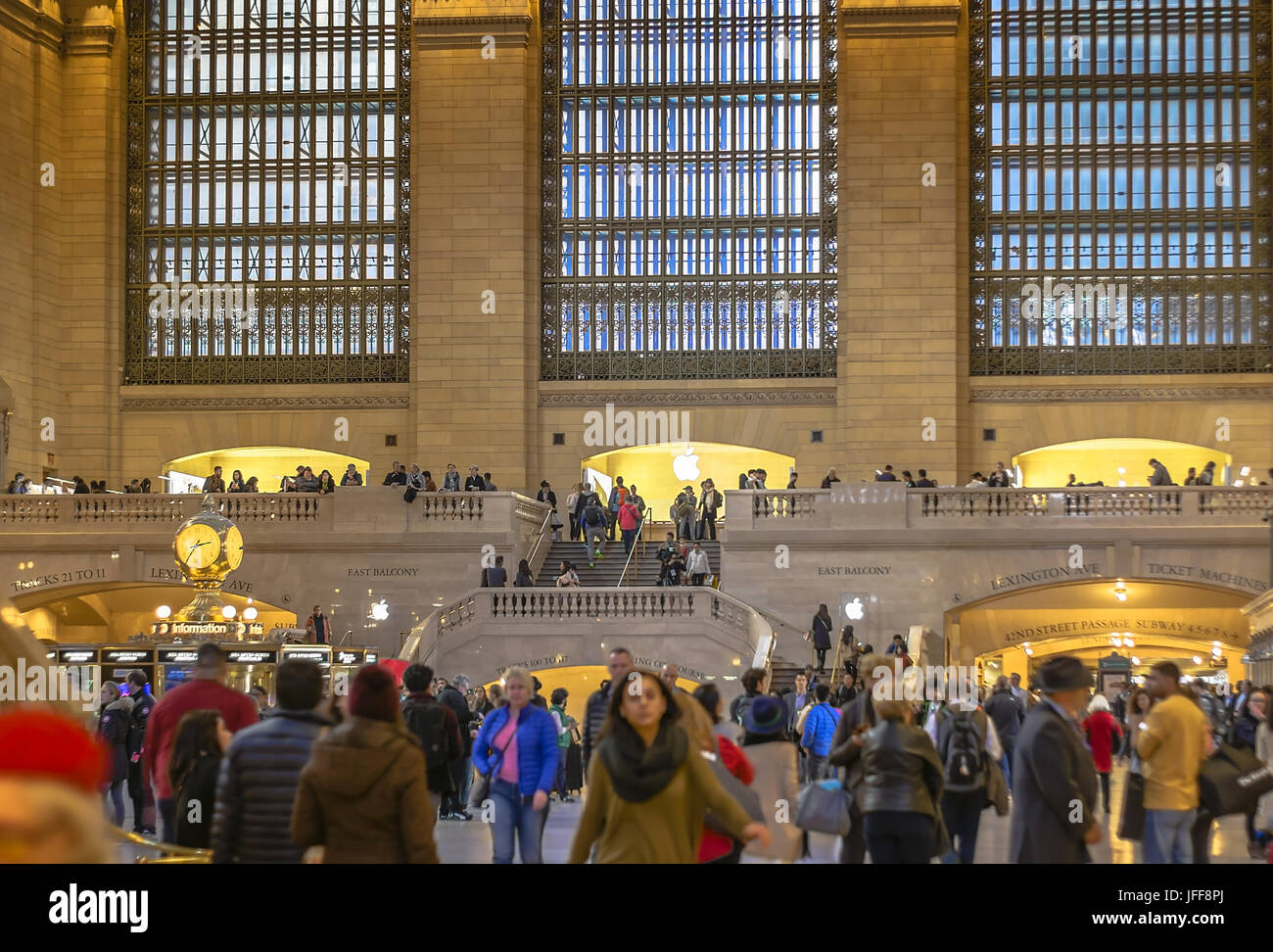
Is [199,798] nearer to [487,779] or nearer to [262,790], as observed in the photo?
[262,790]

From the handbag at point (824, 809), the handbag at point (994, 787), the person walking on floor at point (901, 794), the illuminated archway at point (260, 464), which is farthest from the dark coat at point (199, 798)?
the illuminated archway at point (260, 464)

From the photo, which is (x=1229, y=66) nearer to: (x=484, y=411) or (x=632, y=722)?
(x=484, y=411)

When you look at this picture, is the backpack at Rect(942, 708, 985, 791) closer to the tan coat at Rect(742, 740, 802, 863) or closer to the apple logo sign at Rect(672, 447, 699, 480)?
the tan coat at Rect(742, 740, 802, 863)

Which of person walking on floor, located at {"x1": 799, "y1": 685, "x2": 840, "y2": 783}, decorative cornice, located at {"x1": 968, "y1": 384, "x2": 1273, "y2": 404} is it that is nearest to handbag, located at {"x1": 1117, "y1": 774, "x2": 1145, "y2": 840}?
person walking on floor, located at {"x1": 799, "y1": 685, "x2": 840, "y2": 783}

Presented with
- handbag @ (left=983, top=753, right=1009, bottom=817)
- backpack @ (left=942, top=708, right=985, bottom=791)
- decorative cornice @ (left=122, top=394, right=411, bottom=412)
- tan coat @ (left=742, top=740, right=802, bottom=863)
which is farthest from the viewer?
decorative cornice @ (left=122, top=394, right=411, bottom=412)

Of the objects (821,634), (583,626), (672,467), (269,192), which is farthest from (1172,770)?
(269,192)

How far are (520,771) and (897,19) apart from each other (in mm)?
30107

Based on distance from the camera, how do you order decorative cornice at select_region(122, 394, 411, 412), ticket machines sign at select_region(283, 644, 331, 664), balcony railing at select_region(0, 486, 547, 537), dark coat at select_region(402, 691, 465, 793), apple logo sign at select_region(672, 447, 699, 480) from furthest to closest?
apple logo sign at select_region(672, 447, 699, 480), decorative cornice at select_region(122, 394, 411, 412), balcony railing at select_region(0, 486, 547, 537), ticket machines sign at select_region(283, 644, 331, 664), dark coat at select_region(402, 691, 465, 793)

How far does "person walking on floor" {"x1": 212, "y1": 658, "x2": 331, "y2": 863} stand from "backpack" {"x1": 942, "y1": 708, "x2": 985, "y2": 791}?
4740 millimetres

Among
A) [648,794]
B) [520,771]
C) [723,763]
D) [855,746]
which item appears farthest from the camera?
[520,771]

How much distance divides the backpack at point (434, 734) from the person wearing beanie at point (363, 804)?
15.3 feet

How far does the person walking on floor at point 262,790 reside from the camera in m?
6.52

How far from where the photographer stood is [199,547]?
18531 millimetres

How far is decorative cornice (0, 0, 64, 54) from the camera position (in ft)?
121
